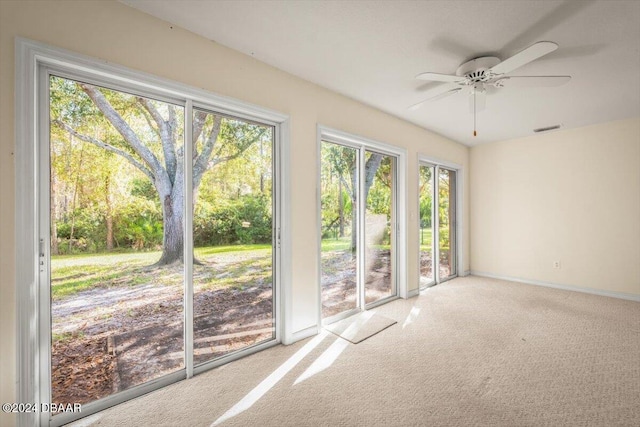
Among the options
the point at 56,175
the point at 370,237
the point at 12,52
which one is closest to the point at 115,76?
the point at 12,52

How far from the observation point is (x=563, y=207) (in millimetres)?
4359

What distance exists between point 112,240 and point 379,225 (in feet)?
9.65

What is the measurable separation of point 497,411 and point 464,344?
885 millimetres

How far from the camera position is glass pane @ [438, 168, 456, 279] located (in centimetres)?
489

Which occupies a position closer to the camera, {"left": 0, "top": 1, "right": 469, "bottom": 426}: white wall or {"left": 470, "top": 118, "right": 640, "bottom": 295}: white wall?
{"left": 0, "top": 1, "right": 469, "bottom": 426}: white wall

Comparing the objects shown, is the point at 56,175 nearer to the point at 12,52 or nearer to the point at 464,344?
the point at 12,52

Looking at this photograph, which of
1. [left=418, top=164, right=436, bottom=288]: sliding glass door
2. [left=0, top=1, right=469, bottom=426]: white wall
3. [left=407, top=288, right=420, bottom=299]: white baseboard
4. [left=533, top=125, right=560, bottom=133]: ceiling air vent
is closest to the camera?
[left=0, top=1, right=469, bottom=426]: white wall

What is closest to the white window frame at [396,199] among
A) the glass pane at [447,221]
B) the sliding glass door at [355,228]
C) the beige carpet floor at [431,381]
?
the sliding glass door at [355,228]

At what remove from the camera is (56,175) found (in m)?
1.62

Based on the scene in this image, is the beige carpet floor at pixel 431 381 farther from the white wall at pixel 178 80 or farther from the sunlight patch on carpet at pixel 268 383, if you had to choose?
the white wall at pixel 178 80

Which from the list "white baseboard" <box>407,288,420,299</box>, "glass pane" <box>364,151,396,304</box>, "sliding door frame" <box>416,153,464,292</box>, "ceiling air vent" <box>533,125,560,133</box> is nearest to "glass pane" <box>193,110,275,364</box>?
"glass pane" <box>364,151,396,304</box>

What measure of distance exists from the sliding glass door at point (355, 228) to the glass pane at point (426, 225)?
71 cm

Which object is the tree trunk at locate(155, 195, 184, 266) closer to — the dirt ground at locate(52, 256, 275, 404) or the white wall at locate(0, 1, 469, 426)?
the dirt ground at locate(52, 256, 275, 404)

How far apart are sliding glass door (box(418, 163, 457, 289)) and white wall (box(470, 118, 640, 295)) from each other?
0.57m
